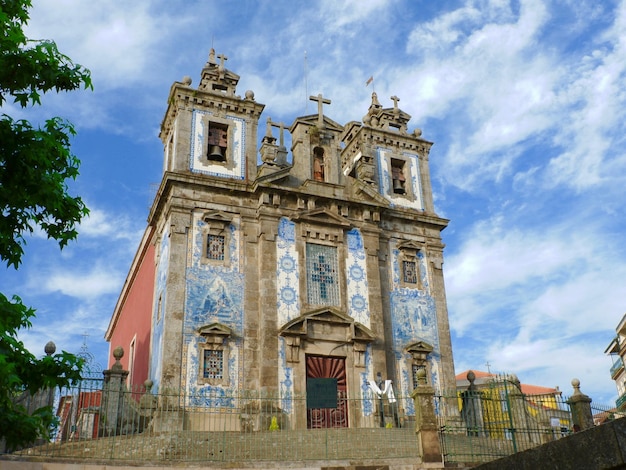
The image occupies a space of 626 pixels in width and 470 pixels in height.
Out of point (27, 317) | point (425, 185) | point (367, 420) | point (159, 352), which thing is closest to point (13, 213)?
point (27, 317)

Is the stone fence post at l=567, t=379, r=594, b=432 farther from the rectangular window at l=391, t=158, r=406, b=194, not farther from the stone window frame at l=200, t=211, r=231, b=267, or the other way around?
the rectangular window at l=391, t=158, r=406, b=194

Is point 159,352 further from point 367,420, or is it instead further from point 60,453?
point 60,453

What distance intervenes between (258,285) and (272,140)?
5.66m

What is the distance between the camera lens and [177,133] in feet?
74.6

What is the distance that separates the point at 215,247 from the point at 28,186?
13063 millimetres

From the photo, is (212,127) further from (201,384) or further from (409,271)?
(201,384)

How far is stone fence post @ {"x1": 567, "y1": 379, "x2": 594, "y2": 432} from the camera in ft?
52.6

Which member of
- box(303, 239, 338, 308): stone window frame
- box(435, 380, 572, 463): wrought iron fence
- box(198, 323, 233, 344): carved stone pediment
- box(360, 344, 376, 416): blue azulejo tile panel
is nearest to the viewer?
box(435, 380, 572, 463): wrought iron fence

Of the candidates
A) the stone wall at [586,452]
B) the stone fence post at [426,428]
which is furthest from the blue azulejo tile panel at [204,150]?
the stone wall at [586,452]

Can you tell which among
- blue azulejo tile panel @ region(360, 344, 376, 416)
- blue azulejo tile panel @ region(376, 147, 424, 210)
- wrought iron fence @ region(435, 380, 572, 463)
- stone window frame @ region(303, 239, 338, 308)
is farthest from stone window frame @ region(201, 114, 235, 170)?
wrought iron fence @ region(435, 380, 572, 463)

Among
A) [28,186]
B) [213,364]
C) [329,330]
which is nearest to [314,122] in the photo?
[329,330]

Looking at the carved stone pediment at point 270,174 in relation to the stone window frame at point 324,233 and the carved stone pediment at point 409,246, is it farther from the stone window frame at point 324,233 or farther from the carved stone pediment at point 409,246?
the carved stone pediment at point 409,246

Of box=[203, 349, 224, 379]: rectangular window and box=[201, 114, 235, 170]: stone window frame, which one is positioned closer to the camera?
box=[203, 349, 224, 379]: rectangular window

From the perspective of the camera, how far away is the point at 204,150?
75.0ft
